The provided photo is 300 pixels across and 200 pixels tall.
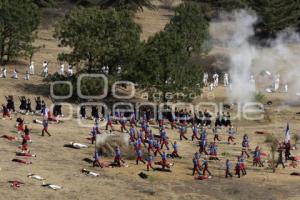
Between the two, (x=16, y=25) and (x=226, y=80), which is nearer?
(x=16, y=25)

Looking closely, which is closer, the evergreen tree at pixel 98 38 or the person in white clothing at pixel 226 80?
the evergreen tree at pixel 98 38

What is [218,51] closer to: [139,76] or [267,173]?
[139,76]

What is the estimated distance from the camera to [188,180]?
105 feet

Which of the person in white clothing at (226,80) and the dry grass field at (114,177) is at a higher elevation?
the person in white clothing at (226,80)

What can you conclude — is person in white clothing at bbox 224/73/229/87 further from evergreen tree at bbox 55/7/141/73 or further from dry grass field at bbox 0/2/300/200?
dry grass field at bbox 0/2/300/200

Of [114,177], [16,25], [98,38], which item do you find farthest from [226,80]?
[114,177]

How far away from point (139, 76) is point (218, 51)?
24643 mm

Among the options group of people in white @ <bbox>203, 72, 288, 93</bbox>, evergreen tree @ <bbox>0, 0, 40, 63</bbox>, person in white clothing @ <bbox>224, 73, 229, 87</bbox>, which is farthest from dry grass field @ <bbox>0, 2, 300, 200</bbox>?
person in white clothing @ <bbox>224, 73, 229, 87</bbox>

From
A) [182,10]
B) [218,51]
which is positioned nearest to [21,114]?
[182,10]

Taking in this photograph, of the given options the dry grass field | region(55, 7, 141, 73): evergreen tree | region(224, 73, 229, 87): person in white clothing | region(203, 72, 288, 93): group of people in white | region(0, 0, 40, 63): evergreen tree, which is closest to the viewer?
the dry grass field

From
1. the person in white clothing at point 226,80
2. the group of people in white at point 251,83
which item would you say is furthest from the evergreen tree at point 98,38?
the person in white clothing at point 226,80

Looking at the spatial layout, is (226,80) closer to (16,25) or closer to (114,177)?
(16,25)

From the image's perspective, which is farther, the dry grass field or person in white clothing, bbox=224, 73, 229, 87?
person in white clothing, bbox=224, 73, 229, 87

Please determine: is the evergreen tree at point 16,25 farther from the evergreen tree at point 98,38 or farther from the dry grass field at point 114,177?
the dry grass field at point 114,177
